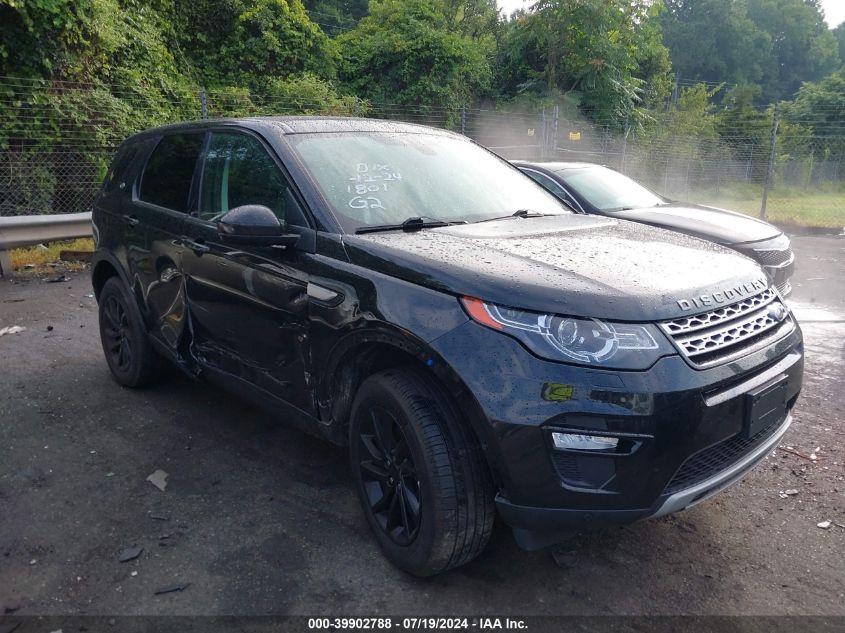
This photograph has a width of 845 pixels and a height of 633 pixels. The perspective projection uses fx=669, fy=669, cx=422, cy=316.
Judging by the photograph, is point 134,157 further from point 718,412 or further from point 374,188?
point 718,412

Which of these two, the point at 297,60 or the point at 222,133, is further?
the point at 297,60

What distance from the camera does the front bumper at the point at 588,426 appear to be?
219cm

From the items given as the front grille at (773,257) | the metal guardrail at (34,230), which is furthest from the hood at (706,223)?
the metal guardrail at (34,230)

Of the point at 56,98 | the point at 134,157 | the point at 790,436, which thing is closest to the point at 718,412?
the point at 790,436

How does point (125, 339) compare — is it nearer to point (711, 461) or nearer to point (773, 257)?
point (711, 461)

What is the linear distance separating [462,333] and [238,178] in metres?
1.81

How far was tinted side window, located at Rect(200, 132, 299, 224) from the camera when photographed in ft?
10.6

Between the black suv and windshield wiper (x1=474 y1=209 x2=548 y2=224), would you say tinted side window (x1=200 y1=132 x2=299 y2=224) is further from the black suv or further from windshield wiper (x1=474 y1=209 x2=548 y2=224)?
windshield wiper (x1=474 y1=209 x2=548 y2=224)

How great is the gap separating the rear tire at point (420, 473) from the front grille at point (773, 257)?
4865 mm

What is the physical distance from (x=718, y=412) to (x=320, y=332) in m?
1.59

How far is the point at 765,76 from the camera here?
66.9 metres

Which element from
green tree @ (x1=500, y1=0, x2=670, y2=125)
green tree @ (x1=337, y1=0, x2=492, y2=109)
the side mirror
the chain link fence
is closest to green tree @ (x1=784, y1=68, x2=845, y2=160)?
the chain link fence

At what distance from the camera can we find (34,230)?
8.48 metres

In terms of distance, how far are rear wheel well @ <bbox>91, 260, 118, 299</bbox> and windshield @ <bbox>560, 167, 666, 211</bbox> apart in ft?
15.0
